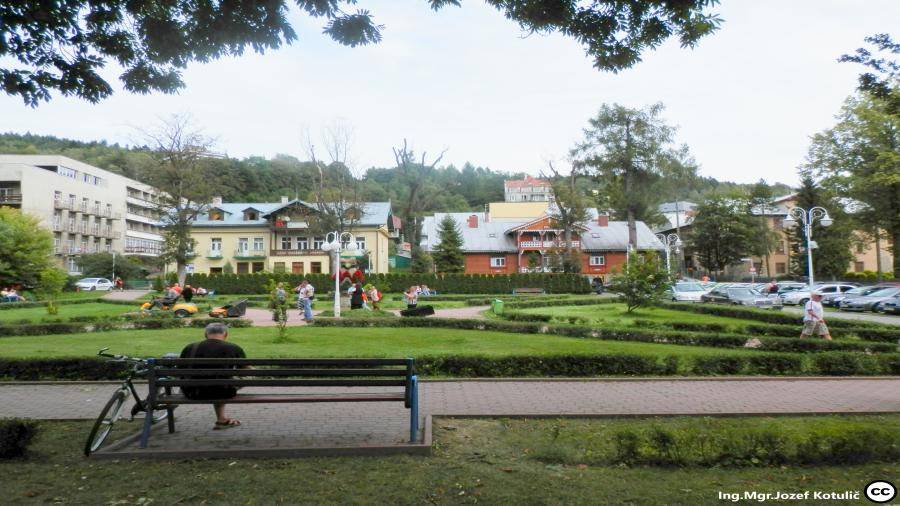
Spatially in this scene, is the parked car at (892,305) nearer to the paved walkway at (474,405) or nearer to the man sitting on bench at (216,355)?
the paved walkway at (474,405)

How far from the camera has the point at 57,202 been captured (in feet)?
222

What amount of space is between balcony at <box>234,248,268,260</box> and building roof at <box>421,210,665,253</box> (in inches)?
710

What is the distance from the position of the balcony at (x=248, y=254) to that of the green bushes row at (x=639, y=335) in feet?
144

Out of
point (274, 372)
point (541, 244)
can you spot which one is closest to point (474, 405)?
point (274, 372)

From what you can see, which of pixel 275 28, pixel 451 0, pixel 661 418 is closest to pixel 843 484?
pixel 661 418

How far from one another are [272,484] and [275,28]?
462 cm

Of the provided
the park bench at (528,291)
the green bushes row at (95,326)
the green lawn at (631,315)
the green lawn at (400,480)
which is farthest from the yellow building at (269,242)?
the green lawn at (400,480)

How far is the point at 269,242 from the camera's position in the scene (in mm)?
62531

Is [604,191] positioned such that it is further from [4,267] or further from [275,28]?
[275,28]

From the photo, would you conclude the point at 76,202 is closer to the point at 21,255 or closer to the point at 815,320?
the point at 21,255

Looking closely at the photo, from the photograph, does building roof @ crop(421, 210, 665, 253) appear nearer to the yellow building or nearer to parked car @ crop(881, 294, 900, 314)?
the yellow building

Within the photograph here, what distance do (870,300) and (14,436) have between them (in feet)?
129

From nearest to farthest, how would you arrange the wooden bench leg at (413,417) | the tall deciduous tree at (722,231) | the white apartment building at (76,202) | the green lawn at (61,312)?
1. the wooden bench leg at (413,417)
2. the green lawn at (61,312)
3. the white apartment building at (76,202)
4. the tall deciduous tree at (722,231)

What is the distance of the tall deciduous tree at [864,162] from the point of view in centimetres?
4275
